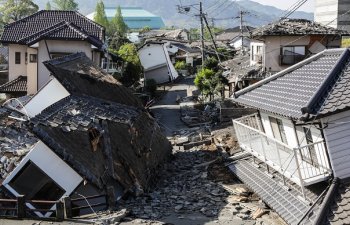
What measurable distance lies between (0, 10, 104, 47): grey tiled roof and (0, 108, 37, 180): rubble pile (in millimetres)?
11237

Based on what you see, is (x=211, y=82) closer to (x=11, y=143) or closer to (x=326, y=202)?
(x=11, y=143)

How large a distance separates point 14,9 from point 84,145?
58.6m

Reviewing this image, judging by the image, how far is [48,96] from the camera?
2098 cm

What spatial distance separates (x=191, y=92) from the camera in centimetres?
4634

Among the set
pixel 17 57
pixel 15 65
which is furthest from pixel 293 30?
pixel 15 65

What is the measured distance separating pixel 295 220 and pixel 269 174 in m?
3.79

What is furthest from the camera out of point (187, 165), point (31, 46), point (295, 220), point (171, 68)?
point (171, 68)

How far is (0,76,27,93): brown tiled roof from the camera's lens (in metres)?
32.1

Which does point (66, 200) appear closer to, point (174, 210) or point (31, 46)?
point (174, 210)

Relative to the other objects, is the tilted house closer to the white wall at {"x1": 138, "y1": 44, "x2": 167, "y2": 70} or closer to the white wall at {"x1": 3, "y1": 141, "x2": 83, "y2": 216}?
the white wall at {"x1": 3, "y1": 141, "x2": 83, "y2": 216}

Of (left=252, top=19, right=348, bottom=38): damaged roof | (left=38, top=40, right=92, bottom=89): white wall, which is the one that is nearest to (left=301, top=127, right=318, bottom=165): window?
(left=252, top=19, right=348, bottom=38): damaged roof

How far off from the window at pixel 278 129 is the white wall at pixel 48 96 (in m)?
9.99

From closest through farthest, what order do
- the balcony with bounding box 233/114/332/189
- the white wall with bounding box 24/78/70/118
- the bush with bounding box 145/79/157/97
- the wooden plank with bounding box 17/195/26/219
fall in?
1. the balcony with bounding box 233/114/332/189
2. the wooden plank with bounding box 17/195/26/219
3. the white wall with bounding box 24/78/70/118
4. the bush with bounding box 145/79/157/97

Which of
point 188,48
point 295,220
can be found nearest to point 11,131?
point 295,220
